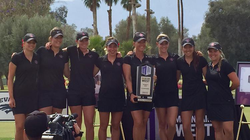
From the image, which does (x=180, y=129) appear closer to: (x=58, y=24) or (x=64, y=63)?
(x=64, y=63)

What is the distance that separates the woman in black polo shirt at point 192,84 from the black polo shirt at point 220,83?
0.75 feet

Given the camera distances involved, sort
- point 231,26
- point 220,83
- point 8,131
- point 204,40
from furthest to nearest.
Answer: point 204,40
point 231,26
point 8,131
point 220,83

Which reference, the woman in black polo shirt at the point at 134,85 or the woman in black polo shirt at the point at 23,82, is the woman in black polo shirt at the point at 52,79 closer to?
the woman in black polo shirt at the point at 23,82

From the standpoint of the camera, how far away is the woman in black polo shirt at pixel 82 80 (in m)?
6.59

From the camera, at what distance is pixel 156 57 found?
265 inches

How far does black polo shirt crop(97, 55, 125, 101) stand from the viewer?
6590mm

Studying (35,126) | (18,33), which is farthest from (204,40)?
(35,126)

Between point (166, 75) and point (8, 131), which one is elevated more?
point (166, 75)

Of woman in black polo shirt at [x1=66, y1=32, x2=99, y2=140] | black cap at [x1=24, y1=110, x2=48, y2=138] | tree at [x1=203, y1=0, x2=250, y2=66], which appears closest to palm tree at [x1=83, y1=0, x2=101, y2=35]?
tree at [x1=203, y1=0, x2=250, y2=66]

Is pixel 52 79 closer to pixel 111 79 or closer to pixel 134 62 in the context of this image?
pixel 111 79

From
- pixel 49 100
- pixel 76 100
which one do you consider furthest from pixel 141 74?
pixel 49 100

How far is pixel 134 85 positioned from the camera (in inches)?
261

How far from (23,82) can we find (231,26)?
41.6m

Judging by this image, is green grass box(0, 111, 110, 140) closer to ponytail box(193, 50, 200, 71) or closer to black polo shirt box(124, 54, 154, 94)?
black polo shirt box(124, 54, 154, 94)
